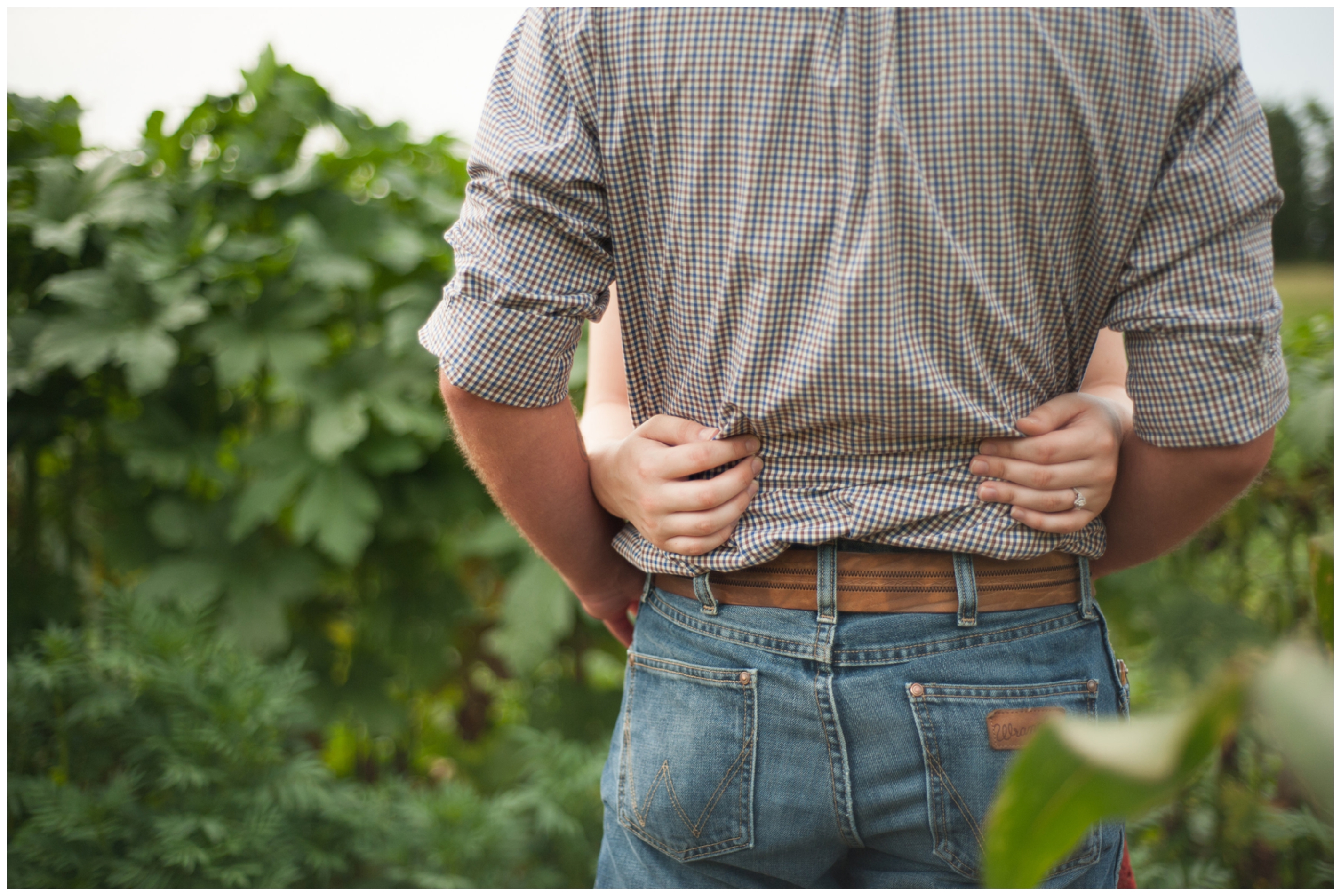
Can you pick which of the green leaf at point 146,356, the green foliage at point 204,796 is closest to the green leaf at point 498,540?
the green foliage at point 204,796

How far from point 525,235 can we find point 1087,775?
0.64m

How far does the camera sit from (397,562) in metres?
1.96

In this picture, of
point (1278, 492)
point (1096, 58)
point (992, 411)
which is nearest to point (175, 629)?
point (992, 411)

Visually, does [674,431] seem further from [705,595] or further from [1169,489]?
[1169,489]

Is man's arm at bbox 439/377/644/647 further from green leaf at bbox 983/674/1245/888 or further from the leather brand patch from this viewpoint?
green leaf at bbox 983/674/1245/888

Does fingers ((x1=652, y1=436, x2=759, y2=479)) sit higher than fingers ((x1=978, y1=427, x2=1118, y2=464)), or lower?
lower

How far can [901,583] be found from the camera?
75 cm

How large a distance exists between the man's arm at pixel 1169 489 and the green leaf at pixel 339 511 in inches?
48.3

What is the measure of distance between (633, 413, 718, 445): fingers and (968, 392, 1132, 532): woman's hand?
9.0 inches

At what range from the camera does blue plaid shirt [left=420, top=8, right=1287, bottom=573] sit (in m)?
0.67

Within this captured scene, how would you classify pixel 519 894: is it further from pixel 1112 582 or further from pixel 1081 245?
pixel 1112 582

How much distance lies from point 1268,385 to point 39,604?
2.15m

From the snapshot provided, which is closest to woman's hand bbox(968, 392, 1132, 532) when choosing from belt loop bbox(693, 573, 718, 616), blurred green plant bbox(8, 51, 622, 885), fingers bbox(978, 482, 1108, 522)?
fingers bbox(978, 482, 1108, 522)

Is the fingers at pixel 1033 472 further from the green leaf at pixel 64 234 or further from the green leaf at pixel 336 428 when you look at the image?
the green leaf at pixel 64 234
